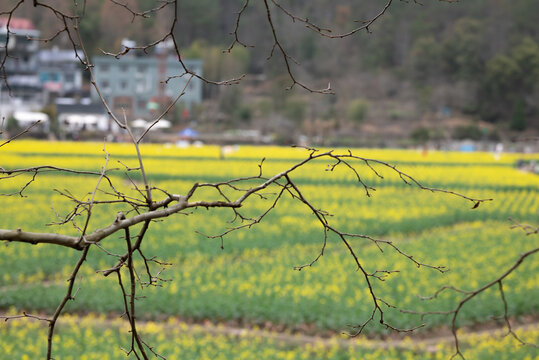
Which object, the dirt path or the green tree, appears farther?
the green tree

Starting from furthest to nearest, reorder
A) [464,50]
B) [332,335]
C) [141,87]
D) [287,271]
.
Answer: [464,50] → [141,87] → [287,271] → [332,335]

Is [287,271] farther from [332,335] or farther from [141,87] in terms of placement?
[141,87]

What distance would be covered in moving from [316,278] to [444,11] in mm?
78859

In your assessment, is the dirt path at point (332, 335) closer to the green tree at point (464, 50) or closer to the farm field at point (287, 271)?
the farm field at point (287, 271)

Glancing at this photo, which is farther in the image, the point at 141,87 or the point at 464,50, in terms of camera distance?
the point at 464,50

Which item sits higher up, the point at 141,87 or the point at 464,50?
the point at 464,50

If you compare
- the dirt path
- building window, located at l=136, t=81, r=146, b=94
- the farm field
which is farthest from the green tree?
the dirt path

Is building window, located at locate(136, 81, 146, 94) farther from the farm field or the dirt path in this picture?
the dirt path

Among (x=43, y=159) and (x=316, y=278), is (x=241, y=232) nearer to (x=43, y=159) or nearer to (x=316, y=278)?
(x=316, y=278)

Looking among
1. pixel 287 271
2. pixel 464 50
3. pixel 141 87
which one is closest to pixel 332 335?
pixel 287 271

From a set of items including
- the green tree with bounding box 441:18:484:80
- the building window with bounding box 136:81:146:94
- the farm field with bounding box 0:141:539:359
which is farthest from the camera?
the green tree with bounding box 441:18:484:80

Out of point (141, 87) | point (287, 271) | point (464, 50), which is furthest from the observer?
point (464, 50)

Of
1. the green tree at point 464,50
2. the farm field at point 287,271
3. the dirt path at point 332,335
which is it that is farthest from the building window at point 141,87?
the dirt path at point 332,335

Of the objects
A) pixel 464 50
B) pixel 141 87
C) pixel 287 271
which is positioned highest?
A: pixel 464 50
